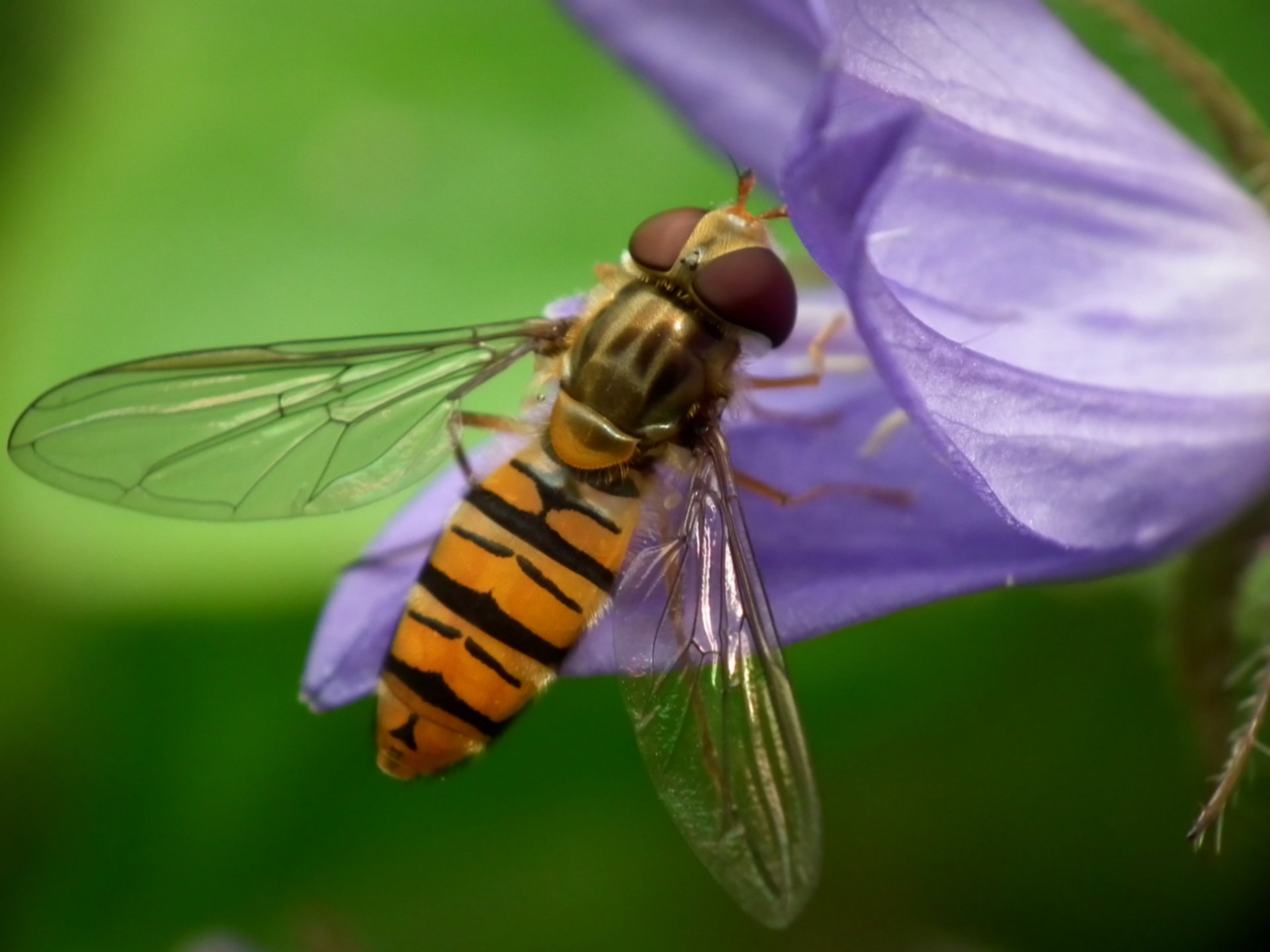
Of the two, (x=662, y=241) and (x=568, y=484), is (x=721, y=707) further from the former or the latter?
(x=662, y=241)

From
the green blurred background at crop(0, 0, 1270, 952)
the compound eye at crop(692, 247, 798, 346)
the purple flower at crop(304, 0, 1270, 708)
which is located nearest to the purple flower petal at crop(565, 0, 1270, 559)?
the purple flower at crop(304, 0, 1270, 708)

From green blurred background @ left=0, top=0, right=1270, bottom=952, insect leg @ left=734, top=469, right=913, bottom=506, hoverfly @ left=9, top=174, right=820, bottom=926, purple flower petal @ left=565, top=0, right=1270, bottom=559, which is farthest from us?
green blurred background @ left=0, top=0, right=1270, bottom=952

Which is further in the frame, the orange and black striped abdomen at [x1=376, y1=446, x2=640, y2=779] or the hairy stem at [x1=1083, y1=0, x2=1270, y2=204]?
the hairy stem at [x1=1083, y1=0, x2=1270, y2=204]

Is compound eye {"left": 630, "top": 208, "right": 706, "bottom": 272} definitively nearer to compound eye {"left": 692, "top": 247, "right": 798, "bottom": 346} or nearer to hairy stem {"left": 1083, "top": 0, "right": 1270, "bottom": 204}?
compound eye {"left": 692, "top": 247, "right": 798, "bottom": 346}

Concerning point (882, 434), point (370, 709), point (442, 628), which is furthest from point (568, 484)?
point (370, 709)

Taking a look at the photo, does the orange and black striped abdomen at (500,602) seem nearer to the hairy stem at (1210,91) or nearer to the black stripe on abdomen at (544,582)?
the black stripe on abdomen at (544,582)


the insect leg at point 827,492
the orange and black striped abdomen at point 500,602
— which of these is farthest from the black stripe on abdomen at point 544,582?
the insect leg at point 827,492

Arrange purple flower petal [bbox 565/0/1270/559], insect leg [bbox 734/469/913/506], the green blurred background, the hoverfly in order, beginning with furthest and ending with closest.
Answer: the green blurred background, insect leg [bbox 734/469/913/506], the hoverfly, purple flower petal [bbox 565/0/1270/559]

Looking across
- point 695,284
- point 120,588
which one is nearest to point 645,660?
point 695,284
